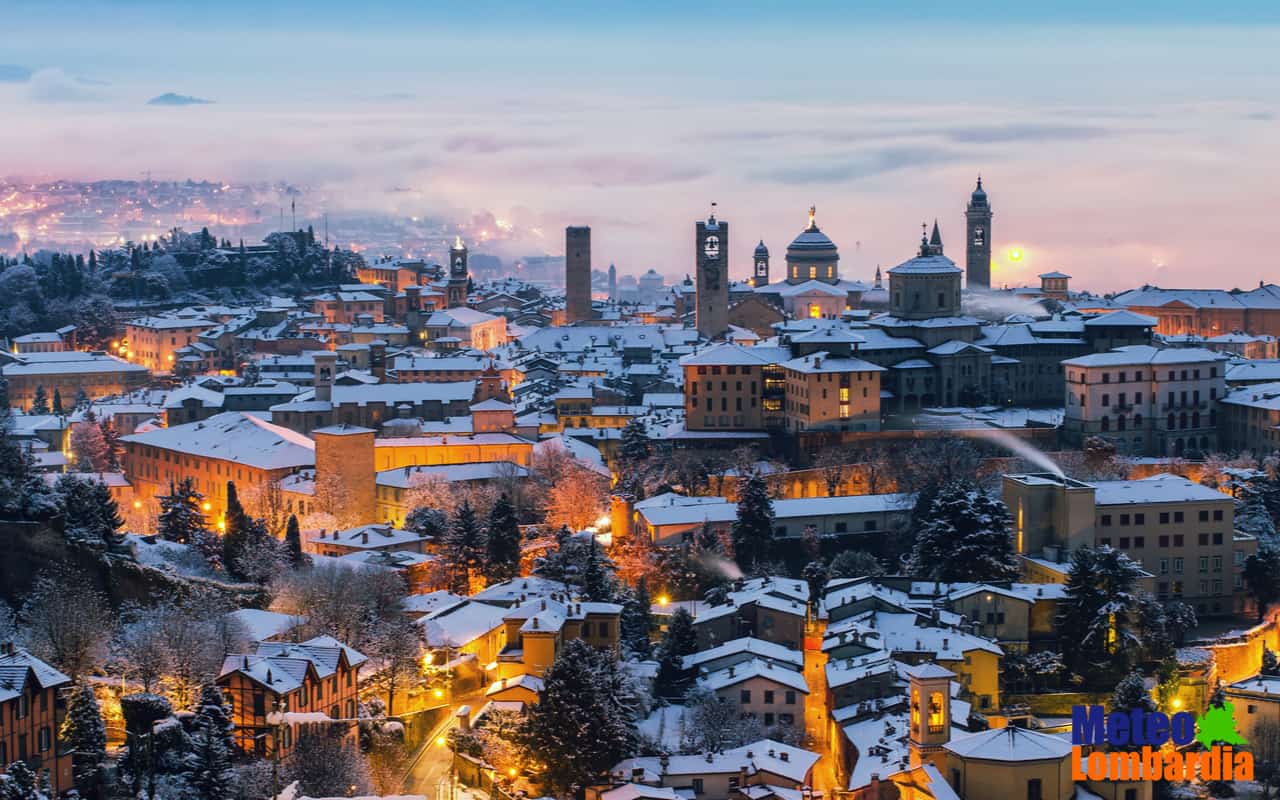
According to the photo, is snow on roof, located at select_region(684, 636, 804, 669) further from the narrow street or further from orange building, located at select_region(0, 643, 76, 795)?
orange building, located at select_region(0, 643, 76, 795)

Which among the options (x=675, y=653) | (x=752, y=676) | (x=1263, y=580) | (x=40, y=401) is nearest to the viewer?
(x=752, y=676)

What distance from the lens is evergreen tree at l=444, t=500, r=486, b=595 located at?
3281cm

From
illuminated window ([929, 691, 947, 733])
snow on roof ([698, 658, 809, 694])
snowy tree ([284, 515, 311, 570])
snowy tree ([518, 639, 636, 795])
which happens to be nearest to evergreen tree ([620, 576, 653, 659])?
snow on roof ([698, 658, 809, 694])

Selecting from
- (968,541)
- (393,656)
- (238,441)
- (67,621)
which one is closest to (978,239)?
(238,441)

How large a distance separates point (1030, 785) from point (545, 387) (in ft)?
98.8

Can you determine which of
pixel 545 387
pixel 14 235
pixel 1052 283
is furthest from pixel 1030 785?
pixel 14 235

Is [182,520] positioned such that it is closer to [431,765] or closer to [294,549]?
[294,549]

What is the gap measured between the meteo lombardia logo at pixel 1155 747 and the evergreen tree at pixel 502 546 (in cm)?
1095

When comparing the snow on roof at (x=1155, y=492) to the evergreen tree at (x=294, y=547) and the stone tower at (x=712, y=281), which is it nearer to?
the evergreen tree at (x=294, y=547)

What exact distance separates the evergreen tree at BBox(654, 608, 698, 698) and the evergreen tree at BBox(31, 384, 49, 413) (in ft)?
92.9

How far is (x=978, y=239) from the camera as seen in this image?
61.1 metres

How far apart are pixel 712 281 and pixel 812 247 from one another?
8014 millimetres

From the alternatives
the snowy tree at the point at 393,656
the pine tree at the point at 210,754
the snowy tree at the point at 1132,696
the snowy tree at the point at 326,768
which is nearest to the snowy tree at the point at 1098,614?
the snowy tree at the point at 1132,696

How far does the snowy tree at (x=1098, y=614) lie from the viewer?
94.6ft
